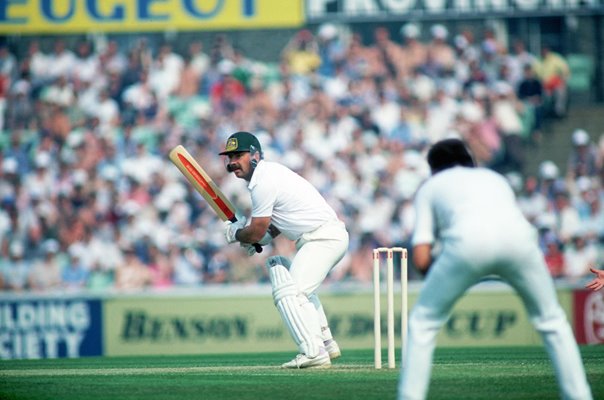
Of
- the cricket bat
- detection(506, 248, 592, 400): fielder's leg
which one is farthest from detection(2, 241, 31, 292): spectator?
detection(506, 248, 592, 400): fielder's leg

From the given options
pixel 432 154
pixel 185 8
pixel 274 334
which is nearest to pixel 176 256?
pixel 274 334

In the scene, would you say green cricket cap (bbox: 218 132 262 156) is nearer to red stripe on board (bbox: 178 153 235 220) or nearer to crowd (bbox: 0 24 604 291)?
red stripe on board (bbox: 178 153 235 220)

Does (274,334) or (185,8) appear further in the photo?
(185,8)

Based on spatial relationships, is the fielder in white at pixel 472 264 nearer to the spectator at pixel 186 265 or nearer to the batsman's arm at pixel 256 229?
the batsman's arm at pixel 256 229

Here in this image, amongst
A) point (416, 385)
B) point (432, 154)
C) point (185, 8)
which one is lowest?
point (416, 385)

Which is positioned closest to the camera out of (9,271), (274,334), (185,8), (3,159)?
(274,334)

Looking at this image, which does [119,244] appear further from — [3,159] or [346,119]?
[346,119]
